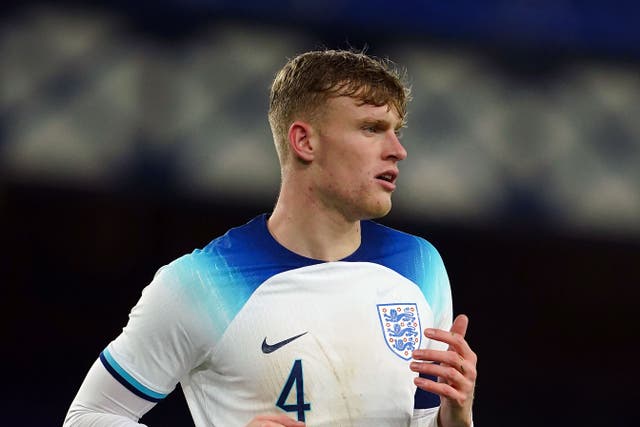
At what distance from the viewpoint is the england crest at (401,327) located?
298 centimetres

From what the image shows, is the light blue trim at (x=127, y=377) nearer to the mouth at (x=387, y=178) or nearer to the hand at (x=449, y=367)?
the hand at (x=449, y=367)

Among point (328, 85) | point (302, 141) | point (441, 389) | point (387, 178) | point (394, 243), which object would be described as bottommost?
point (441, 389)

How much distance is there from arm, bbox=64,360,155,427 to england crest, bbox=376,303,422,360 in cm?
Result: 74

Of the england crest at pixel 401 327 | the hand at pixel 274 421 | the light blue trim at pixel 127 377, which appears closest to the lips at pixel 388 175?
the england crest at pixel 401 327

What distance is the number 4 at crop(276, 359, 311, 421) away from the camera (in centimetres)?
287

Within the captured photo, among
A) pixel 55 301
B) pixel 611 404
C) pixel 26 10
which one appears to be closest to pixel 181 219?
pixel 55 301

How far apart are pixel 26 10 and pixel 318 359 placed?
14.7 feet

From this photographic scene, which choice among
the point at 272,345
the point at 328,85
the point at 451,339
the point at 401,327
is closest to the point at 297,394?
the point at 272,345

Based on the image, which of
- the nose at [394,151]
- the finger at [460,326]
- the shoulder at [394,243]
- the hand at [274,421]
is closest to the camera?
the hand at [274,421]

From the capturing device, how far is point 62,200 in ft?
21.3

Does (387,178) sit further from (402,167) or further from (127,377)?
(402,167)

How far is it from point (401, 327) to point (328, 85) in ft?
2.49

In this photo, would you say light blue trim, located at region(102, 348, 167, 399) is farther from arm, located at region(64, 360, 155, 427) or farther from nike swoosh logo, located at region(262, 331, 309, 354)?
nike swoosh logo, located at region(262, 331, 309, 354)

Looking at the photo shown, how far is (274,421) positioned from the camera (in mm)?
2652
